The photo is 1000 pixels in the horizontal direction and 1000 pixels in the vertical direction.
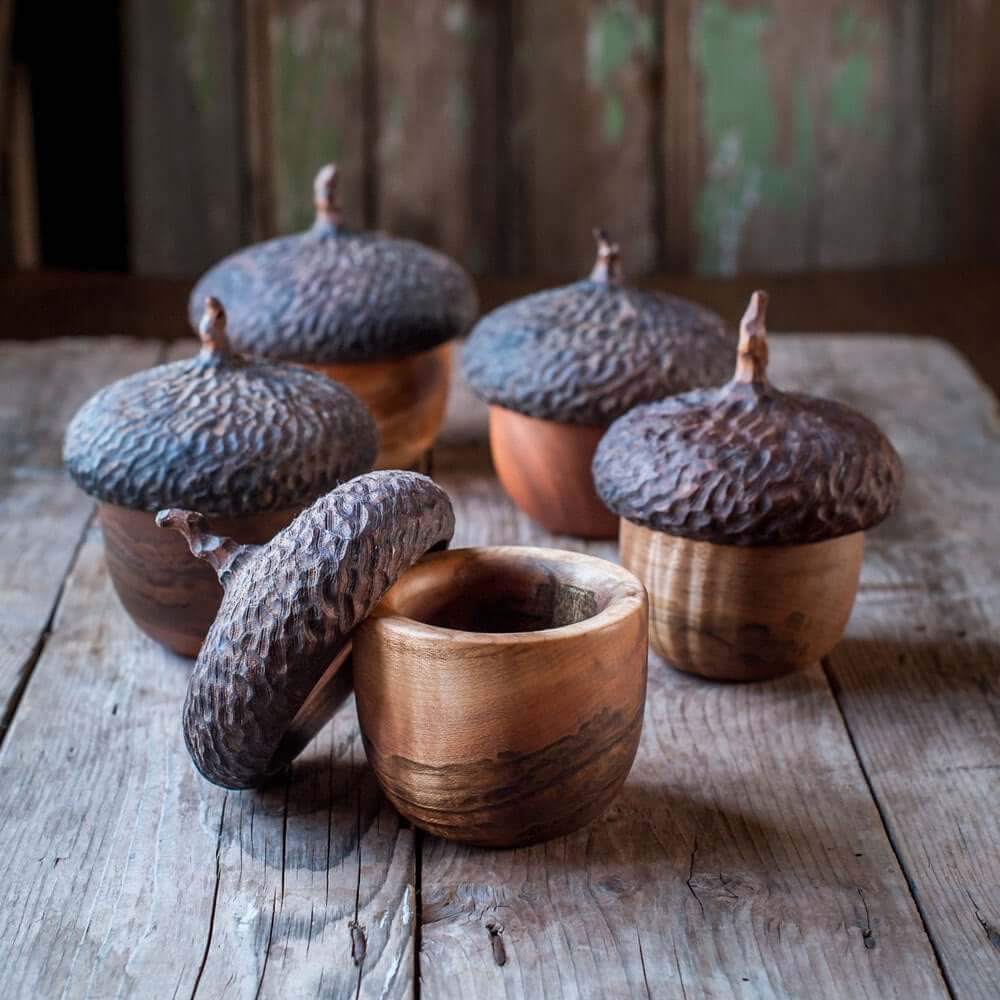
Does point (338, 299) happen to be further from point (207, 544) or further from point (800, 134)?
point (800, 134)

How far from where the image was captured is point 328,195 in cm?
163

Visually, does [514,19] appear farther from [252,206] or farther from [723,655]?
[723,655]

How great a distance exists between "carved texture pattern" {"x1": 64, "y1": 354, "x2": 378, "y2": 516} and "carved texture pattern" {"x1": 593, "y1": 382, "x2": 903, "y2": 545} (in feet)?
0.77

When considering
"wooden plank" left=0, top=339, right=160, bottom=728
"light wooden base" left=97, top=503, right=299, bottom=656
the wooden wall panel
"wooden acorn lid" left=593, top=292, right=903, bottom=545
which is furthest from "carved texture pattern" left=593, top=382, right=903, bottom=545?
the wooden wall panel

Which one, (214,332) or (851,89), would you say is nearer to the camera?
(214,332)

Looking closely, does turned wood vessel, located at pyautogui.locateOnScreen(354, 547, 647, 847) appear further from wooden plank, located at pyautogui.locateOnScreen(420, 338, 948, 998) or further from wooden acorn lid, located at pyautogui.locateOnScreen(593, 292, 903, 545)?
wooden acorn lid, located at pyautogui.locateOnScreen(593, 292, 903, 545)

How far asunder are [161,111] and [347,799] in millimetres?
2039

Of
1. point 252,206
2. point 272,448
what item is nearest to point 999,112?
point 252,206

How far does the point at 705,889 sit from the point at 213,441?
1.70 ft

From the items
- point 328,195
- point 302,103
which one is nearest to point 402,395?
point 328,195

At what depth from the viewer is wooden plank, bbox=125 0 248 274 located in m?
2.74

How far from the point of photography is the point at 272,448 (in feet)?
3.91

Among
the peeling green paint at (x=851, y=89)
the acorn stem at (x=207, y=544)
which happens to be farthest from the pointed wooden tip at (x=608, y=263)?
the peeling green paint at (x=851, y=89)

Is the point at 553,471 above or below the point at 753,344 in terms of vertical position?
below
